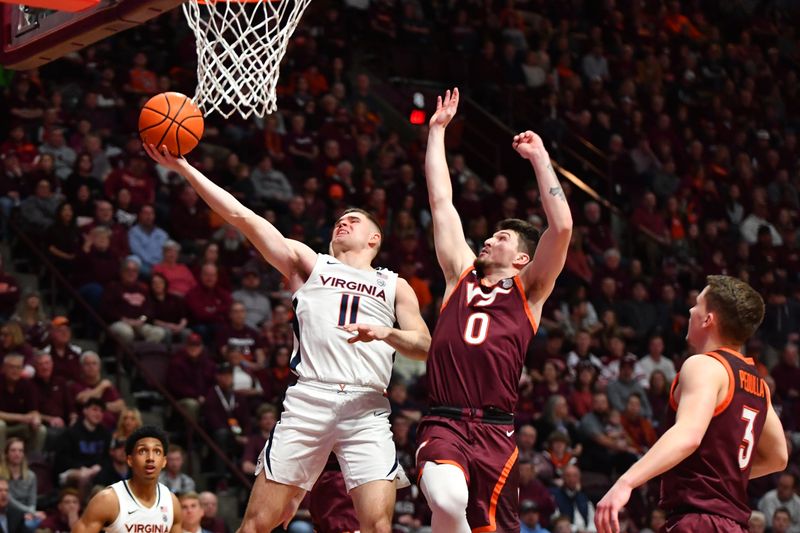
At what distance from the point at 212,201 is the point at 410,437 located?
5.49 metres

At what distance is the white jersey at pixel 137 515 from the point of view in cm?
752

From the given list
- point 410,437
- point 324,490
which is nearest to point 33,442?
point 410,437

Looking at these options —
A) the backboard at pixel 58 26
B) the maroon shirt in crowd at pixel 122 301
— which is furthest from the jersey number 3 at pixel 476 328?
the maroon shirt in crowd at pixel 122 301

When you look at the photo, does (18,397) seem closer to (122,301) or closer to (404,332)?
(122,301)

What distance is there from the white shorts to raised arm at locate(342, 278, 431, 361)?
0.41 metres

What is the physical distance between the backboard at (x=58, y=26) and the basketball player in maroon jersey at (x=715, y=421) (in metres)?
2.99

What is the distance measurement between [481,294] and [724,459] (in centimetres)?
158

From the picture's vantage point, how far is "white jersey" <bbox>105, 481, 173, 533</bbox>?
7.52 m

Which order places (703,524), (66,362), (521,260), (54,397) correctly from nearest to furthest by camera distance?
(703,524) < (521,260) < (54,397) < (66,362)

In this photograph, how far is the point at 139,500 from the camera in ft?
25.1

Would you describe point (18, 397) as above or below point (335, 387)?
below

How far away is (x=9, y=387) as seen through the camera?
34.3ft

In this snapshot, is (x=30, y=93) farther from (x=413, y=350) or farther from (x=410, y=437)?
(x=413, y=350)

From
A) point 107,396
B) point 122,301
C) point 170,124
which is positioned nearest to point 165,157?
point 170,124
